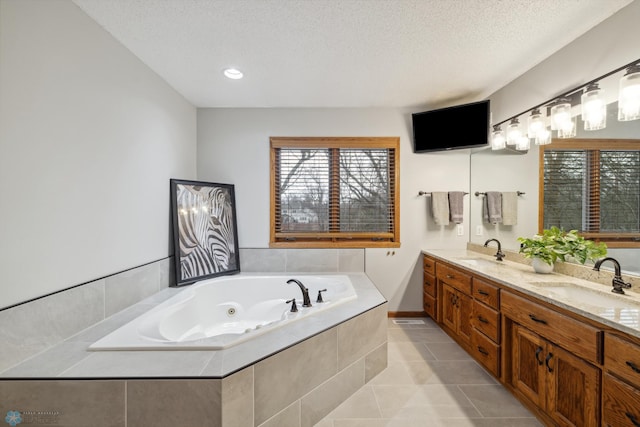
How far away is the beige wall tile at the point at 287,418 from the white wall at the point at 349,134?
1925 mm

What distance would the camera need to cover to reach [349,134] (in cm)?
327

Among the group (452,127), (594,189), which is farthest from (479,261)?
(452,127)

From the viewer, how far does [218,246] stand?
2980mm

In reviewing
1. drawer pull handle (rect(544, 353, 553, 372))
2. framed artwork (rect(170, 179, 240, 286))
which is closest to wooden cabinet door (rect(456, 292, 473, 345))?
drawer pull handle (rect(544, 353, 553, 372))

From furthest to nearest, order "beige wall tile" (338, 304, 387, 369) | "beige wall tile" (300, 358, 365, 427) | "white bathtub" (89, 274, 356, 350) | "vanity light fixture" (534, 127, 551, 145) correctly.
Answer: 1. "vanity light fixture" (534, 127, 551, 145)
2. "beige wall tile" (338, 304, 387, 369)
3. "beige wall tile" (300, 358, 365, 427)
4. "white bathtub" (89, 274, 356, 350)

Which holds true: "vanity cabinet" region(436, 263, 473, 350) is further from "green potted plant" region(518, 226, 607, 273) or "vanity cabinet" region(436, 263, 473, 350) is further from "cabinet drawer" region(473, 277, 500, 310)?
"green potted plant" region(518, 226, 607, 273)

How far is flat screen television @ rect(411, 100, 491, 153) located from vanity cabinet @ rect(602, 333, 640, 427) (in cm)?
214

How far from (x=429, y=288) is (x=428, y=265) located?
0.84 feet

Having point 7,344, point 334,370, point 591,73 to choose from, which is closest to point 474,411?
point 334,370

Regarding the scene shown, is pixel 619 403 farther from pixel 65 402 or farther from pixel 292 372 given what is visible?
pixel 65 402

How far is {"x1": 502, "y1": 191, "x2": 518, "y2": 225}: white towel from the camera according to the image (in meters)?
2.57

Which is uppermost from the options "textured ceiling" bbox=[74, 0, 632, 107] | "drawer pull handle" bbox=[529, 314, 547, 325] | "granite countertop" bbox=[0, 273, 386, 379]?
"textured ceiling" bbox=[74, 0, 632, 107]

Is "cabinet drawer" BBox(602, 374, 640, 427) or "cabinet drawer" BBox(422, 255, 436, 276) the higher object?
"cabinet drawer" BBox(422, 255, 436, 276)

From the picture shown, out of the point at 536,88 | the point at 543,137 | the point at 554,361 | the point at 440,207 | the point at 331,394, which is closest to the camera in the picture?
the point at 554,361
